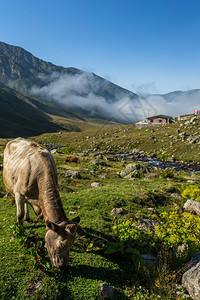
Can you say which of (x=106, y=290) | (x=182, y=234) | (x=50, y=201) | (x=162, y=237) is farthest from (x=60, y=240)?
(x=182, y=234)

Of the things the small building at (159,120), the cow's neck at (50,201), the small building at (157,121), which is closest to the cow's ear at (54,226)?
the cow's neck at (50,201)

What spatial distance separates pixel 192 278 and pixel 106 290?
3.13 m

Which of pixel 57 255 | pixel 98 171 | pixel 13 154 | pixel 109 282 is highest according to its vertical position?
pixel 13 154

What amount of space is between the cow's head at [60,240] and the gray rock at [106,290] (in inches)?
56.7

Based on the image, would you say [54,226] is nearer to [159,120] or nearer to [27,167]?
[27,167]

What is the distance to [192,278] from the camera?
6.79 meters

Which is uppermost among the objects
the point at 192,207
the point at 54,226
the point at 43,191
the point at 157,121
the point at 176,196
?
the point at 157,121

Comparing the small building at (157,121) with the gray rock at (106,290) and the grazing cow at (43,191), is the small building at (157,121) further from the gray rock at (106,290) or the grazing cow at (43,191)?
the gray rock at (106,290)

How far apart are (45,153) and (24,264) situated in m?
4.45

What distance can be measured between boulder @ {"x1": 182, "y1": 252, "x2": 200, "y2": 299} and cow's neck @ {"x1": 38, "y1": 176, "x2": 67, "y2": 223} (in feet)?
16.2

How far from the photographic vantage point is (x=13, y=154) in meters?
11.0

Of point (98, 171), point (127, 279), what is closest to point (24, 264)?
point (127, 279)

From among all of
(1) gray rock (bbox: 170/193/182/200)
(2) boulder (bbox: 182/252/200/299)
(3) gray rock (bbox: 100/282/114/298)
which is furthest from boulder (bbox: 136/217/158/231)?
(1) gray rock (bbox: 170/193/182/200)

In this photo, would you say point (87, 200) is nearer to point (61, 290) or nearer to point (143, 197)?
point (143, 197)
